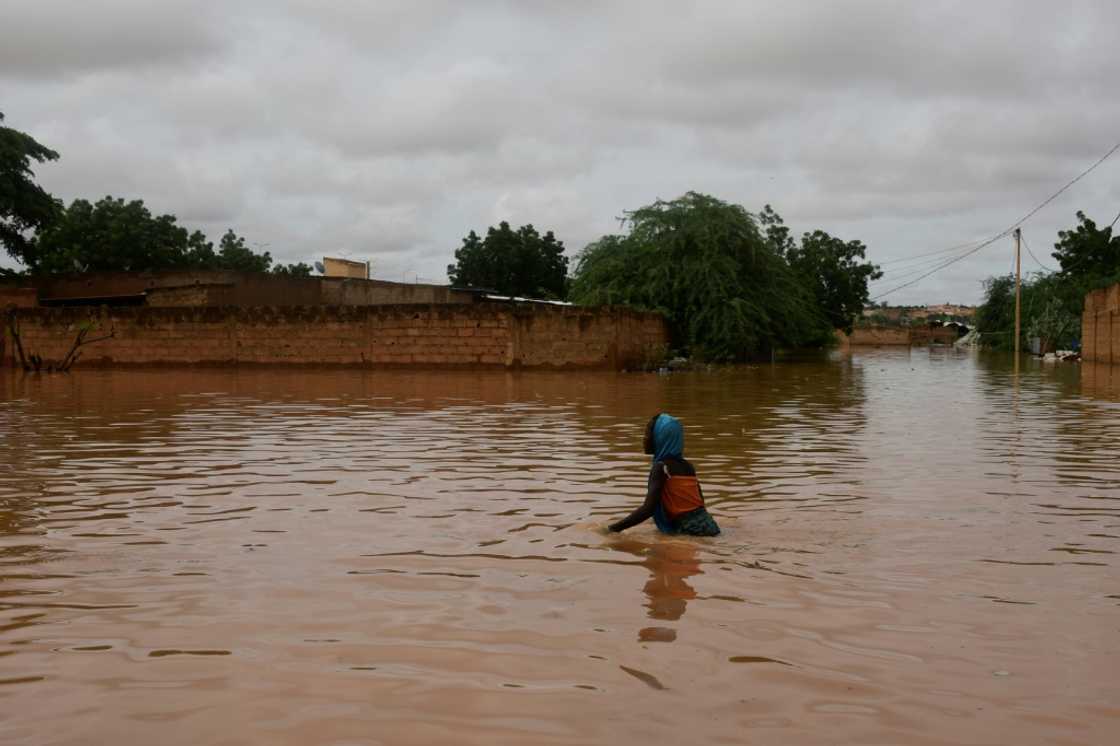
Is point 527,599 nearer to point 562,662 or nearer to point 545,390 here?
point 562,662

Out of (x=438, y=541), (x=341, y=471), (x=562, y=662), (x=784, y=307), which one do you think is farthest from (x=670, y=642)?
(x=784, y=307)

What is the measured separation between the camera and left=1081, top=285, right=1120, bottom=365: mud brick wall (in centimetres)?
3378

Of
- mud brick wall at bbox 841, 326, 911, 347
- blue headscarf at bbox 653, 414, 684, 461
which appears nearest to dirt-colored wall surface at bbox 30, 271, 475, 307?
blue headscarf at bbox 653, 414, 684, 461

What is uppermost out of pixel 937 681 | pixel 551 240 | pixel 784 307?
pixel 551 240

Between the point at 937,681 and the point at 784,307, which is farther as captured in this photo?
the point at 784,307

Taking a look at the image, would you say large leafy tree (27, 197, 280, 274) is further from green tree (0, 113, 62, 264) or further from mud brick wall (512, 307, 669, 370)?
mud brick wall (512, 307, 669, 370)

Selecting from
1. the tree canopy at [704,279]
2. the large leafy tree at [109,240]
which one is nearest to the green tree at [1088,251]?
the tree canopy at [704,279]

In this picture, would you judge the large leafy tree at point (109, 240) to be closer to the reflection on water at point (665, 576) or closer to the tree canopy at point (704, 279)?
the tree canopy at point (704, 279)

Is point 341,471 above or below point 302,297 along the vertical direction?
below

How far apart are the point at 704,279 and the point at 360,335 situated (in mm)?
10427

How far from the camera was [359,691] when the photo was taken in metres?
3.65

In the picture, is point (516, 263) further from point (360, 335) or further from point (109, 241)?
point (360, 335)

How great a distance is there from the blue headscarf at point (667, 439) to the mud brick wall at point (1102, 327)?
3202cm

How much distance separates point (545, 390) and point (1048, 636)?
51.9 ft
